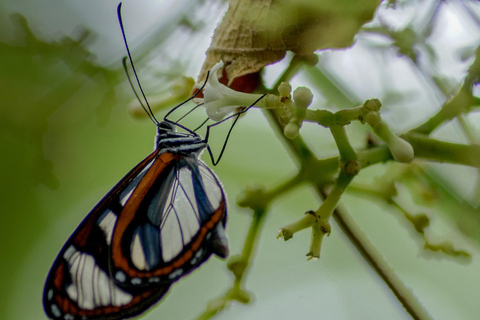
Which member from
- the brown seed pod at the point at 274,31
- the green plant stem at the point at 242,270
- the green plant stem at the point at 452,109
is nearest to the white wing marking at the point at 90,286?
the green plant stem at the point at 242,270

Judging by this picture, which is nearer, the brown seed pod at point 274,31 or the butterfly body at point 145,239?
the brown seed pod at point 274,31

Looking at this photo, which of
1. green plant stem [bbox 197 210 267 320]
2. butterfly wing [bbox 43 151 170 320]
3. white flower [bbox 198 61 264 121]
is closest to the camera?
white flower [bbox 198 61 264 121]

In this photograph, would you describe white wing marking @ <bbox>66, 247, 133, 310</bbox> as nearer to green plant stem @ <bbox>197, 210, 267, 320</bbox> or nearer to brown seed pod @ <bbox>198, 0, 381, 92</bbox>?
green plant stem @ <bbox>197, 210, 267, 320</bbox>

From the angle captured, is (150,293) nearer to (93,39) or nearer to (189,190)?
(189,190)

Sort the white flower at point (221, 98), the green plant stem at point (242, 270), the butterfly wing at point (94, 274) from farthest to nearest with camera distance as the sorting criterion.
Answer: the butterfly wing at point (94, 274)
the green plant stem at point (242, 270)
the white flower at point (221, 98)

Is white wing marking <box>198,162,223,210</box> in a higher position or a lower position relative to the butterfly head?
lower

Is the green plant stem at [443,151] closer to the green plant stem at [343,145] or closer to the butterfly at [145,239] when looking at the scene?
the green plant stem at [343,145]

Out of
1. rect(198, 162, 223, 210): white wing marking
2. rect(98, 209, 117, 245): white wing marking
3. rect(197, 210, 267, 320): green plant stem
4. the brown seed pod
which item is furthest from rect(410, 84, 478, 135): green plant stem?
rect(98, 209, 117, 245): white wing marking

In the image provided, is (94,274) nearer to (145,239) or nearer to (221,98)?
(145,239)

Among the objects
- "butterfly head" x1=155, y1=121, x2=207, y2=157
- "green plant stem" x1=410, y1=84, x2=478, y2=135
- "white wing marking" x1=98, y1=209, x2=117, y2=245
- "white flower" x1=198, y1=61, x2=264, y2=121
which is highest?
"white flower" x1=198, y1=61, x2=264, y2=121
